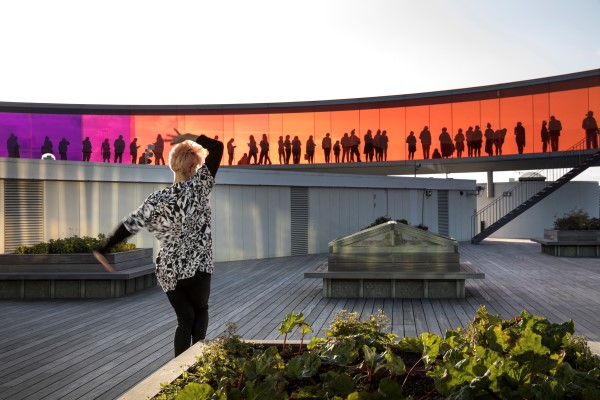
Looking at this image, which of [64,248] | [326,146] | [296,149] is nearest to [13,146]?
[296,149]

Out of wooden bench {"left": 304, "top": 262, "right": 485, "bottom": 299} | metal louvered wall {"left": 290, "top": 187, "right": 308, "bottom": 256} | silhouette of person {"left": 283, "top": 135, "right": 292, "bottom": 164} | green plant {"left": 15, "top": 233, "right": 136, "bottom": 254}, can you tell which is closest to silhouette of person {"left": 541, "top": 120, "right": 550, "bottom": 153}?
silhouette of person {"left": 283, "top": 135, "right": 292, "bottom": 164}

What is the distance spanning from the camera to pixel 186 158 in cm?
516

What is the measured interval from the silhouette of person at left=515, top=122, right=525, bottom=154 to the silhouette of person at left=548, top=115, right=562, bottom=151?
1.23 m

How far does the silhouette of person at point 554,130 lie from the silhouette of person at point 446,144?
468 cm

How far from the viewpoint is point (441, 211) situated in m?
29.4

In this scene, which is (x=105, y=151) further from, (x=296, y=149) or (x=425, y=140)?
(x=425, y=140)

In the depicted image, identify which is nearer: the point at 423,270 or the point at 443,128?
the point at 423,270

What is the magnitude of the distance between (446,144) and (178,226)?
29.1 m

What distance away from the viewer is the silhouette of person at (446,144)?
32.6 meters

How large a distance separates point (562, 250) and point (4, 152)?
29.1 m

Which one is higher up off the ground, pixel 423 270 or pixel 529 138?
pixel 529 138

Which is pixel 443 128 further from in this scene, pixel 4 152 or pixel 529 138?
pixel 4 152

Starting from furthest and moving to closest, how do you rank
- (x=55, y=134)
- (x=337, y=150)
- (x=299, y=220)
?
(x=55, y=134) < (x=337, y=150) < (x=299, y=220)

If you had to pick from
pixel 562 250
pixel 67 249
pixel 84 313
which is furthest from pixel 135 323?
pixel 562 250
